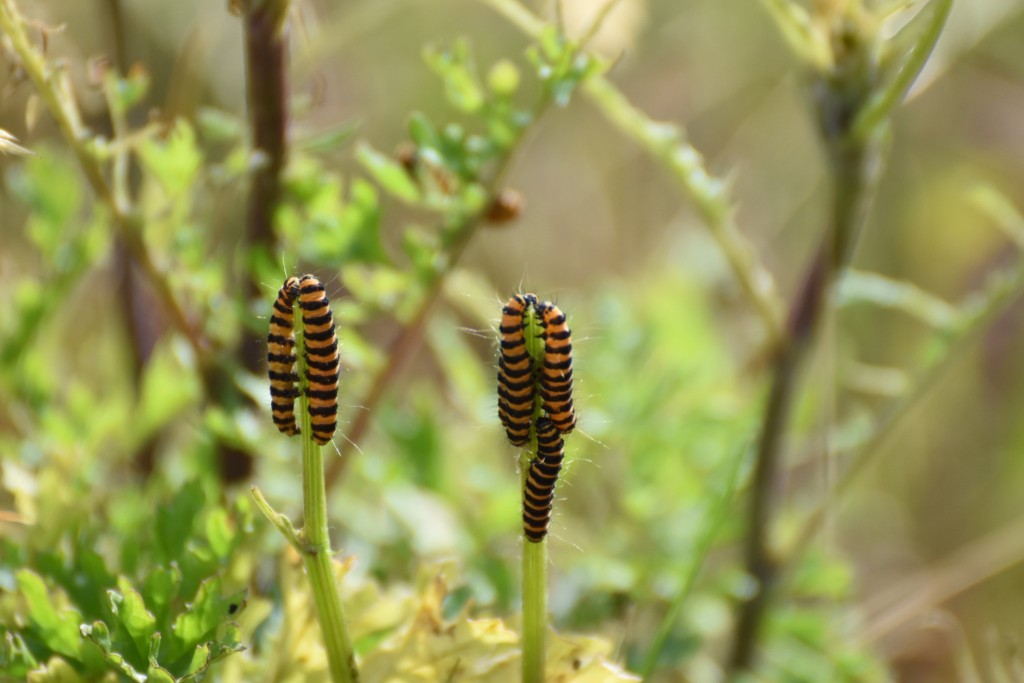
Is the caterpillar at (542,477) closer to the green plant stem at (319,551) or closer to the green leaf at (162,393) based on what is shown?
the green plant stem at (319,551)

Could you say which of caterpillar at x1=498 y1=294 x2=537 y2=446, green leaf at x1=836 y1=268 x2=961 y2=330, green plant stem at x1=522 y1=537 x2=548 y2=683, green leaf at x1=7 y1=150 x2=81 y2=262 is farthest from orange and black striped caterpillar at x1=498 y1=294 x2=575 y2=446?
green leaf at x1=7 y1=150 x2=81 y2=262

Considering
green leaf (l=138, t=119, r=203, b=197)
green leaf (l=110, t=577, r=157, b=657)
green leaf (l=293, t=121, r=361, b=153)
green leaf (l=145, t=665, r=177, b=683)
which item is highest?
green leaf (l=293, t=121, r=361, b=153)

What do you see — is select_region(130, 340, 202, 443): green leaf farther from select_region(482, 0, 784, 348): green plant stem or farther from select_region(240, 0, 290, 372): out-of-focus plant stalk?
select_region(482, 0, 784, 348): green plant stem

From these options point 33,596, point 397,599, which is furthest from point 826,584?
point 33,596

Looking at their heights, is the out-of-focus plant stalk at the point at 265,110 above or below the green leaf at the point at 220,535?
above

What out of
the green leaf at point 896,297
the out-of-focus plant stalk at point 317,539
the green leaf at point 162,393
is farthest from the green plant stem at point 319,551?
the green leaf at point 896,297

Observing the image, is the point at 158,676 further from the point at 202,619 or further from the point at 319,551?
the point at 319,551

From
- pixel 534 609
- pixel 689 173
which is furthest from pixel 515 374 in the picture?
pixel 689 173

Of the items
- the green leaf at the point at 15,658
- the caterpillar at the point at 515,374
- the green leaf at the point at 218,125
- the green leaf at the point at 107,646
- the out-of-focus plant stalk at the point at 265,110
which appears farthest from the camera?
the green leaf at the point at 218,125
